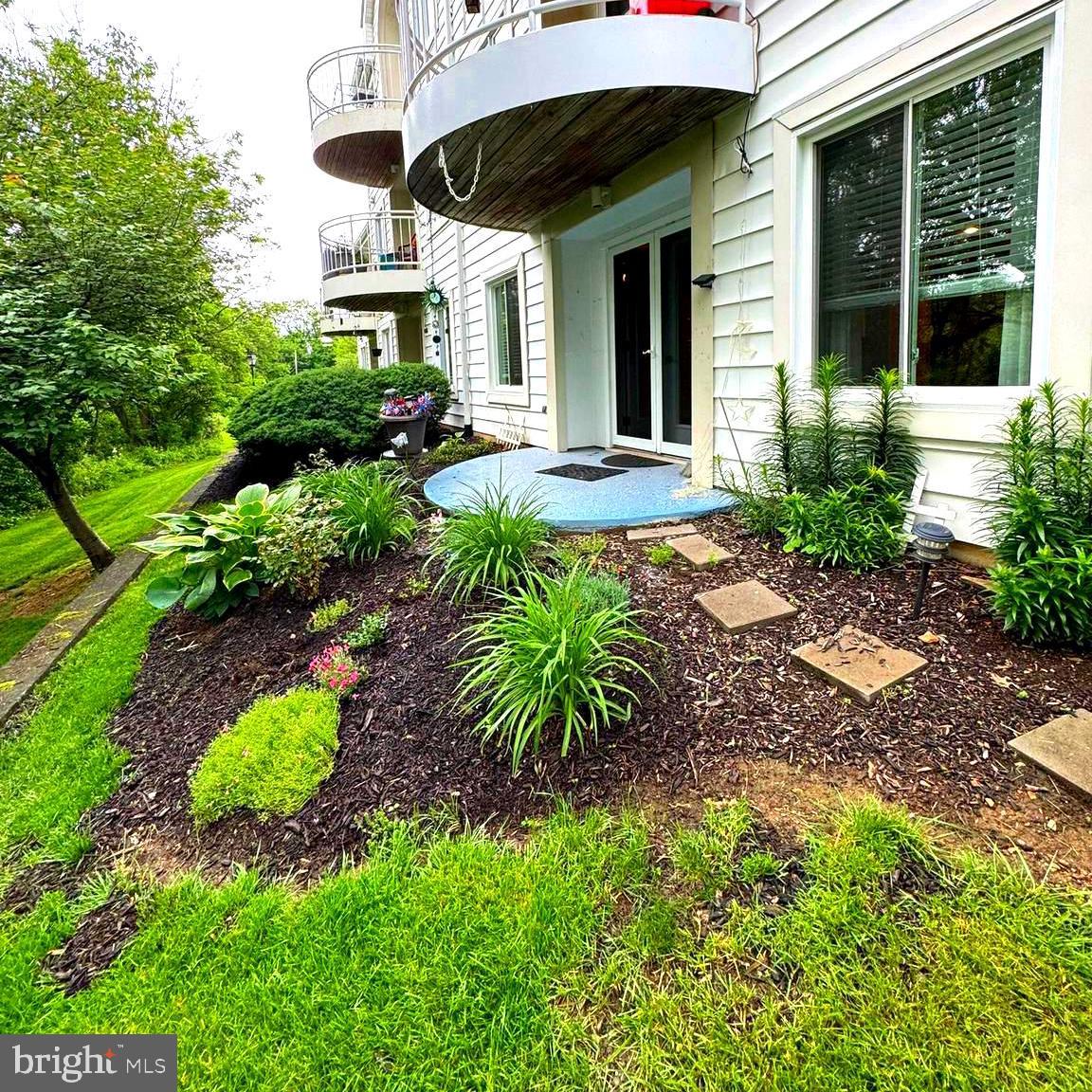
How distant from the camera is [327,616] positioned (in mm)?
3594

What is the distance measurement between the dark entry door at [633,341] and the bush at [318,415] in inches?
125

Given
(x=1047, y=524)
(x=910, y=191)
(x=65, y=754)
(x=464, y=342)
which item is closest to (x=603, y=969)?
(x=1047, y=524)

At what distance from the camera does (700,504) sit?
4.37m

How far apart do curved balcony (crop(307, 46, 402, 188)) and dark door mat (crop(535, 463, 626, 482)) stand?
9.26 meters

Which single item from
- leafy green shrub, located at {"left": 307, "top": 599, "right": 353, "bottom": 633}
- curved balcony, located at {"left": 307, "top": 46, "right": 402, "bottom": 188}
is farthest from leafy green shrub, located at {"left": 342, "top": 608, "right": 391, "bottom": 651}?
curved balcony, located at {"left": 307, "top": 46, "right": 402, "bottom": 188}

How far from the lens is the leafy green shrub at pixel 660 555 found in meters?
3.51

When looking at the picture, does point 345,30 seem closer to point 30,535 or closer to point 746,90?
point 30,535

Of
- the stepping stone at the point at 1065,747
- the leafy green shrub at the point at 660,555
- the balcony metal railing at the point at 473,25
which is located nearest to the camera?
the stepping stone at the point at 1065,747

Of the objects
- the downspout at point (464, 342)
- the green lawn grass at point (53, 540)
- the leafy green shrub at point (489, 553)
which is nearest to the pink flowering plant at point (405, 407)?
the downspout at point (464, 342)

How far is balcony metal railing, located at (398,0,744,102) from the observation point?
4.00 m

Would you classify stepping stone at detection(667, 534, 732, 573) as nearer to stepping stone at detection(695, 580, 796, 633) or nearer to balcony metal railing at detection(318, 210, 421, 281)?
stepping stone at detection(695, 580, 796, 633)

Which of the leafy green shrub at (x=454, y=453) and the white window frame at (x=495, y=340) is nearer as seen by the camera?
the leafy green shrub at (x=454, y=453)

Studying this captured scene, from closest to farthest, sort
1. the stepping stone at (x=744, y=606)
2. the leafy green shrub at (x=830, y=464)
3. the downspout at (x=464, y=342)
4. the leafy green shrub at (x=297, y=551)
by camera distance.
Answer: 1. the stepping stone at (x=744, y=606)
2. the leafy green shrub at (x=830, y=464)
3. the leafy green shrub at (x=297, y=551)
4. the downspout at (x=464, y=342)

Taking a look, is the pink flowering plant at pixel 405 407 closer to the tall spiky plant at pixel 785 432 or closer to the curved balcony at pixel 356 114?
the tall spiky plant at pixel 785 432
